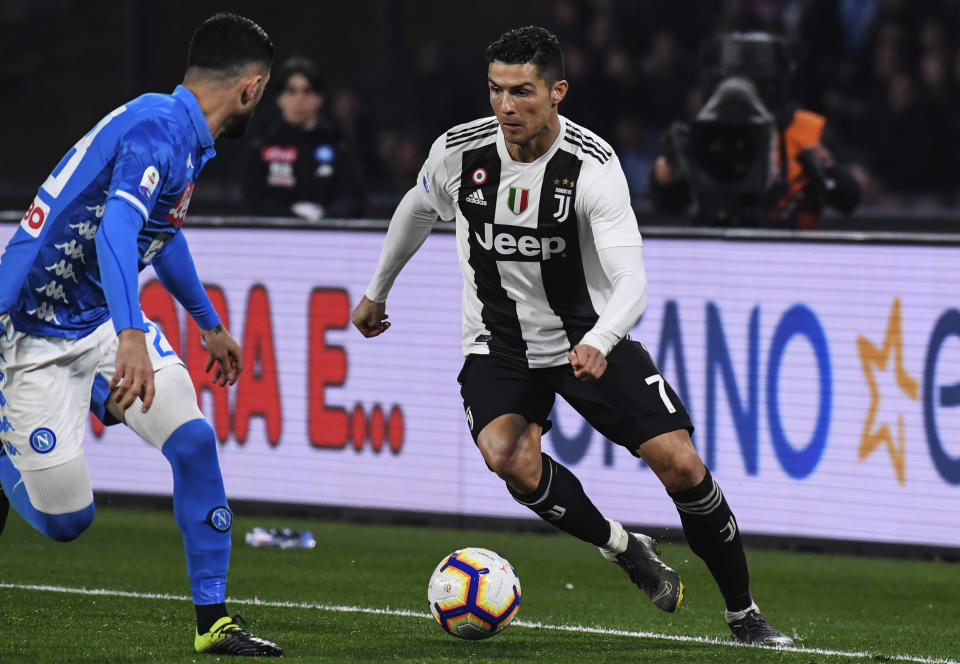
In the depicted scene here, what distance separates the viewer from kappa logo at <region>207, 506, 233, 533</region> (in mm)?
5211

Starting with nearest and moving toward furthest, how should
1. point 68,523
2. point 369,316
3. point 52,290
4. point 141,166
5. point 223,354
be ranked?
point 141,166 → point 52,290 → point 68,523 → point 223,354 → point 369,316

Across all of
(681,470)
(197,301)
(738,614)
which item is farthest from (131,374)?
(738,614)

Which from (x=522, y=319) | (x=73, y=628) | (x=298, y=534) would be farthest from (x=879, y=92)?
(x=73, y=628)

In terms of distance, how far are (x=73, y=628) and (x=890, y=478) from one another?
12.5 feet

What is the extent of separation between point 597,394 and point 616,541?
0.55m

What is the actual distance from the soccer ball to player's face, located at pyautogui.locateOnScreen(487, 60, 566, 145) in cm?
144

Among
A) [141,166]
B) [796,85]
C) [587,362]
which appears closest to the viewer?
[141,166]

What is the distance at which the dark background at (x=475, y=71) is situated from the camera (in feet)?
43.4

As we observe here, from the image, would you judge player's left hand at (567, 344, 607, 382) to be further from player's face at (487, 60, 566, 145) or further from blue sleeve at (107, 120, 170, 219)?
blue sleeve at (107, 120, 170, 219)

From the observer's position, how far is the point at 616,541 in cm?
598

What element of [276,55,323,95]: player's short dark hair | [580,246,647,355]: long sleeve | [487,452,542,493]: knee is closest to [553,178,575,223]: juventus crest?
[580,246,647,355]: long sleeve

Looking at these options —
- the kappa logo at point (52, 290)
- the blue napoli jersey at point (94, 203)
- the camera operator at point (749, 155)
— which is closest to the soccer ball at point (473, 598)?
the blue napoli jersey at point (94, 203)

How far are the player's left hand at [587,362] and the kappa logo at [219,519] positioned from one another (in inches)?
45.3

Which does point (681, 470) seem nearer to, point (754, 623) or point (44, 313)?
point (754, 623)
